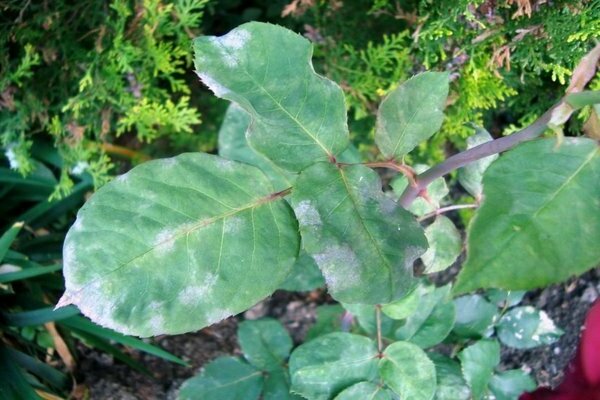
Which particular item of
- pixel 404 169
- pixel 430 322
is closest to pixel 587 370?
pixel 404 169

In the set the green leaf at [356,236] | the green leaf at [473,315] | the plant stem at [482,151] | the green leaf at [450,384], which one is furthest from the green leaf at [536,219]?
the green leaf at [473,315]

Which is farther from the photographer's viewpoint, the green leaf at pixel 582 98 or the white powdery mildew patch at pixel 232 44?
the white powdery mildew patch at pixel 232 44

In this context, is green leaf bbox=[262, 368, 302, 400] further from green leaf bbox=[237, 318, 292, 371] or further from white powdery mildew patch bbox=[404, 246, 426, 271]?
white powdery mildew patch bbox=[404, 246, 426, 271]

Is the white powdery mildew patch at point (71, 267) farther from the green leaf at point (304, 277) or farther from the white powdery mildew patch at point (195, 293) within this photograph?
the green leaf at point (304, 277)

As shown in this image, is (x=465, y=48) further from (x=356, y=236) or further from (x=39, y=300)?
(x=39, y=300)

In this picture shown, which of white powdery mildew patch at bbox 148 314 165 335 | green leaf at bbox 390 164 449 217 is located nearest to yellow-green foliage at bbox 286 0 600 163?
green leaf at bbox 390 164 449 217
